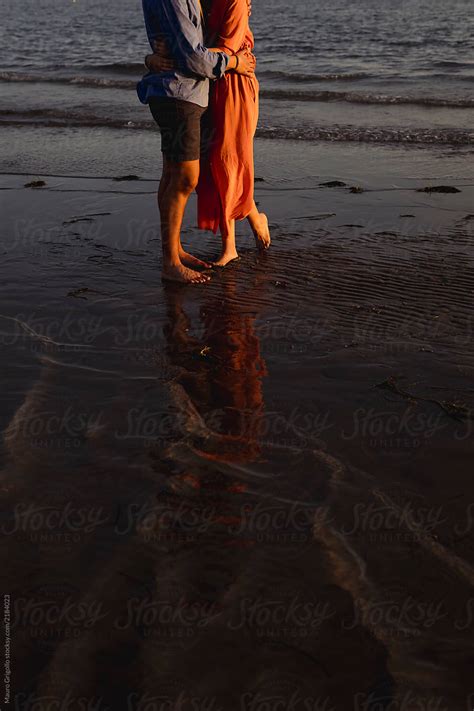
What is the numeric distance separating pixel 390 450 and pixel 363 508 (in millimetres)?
412

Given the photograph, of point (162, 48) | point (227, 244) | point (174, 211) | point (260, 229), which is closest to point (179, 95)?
point (162, 48)

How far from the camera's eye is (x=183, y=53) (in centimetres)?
435

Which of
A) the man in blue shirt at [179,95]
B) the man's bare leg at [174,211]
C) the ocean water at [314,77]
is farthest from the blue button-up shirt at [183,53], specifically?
the ocean water at [314,77]

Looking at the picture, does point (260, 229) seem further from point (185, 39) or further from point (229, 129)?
point (185, 39)

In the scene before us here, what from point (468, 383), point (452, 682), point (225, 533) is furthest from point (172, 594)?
point (468, 383)

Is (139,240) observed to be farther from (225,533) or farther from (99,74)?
(99,74)

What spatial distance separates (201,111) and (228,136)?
0.28m

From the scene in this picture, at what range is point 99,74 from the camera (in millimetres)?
16531

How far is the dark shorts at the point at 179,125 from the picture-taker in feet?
14.9

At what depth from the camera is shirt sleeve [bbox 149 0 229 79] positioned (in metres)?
4.26

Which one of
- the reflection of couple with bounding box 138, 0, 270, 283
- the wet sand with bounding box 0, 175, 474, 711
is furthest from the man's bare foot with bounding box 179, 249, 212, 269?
the wet sand with bounding box 0, 175, 474, 711

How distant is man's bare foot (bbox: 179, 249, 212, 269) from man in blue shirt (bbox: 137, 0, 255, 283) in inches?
3.3

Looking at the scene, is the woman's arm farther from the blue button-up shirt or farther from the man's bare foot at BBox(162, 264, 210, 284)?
the man's bare foot at BBox(162, 264, 210, 284)

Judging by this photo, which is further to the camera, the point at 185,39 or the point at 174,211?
the point at 174,211
